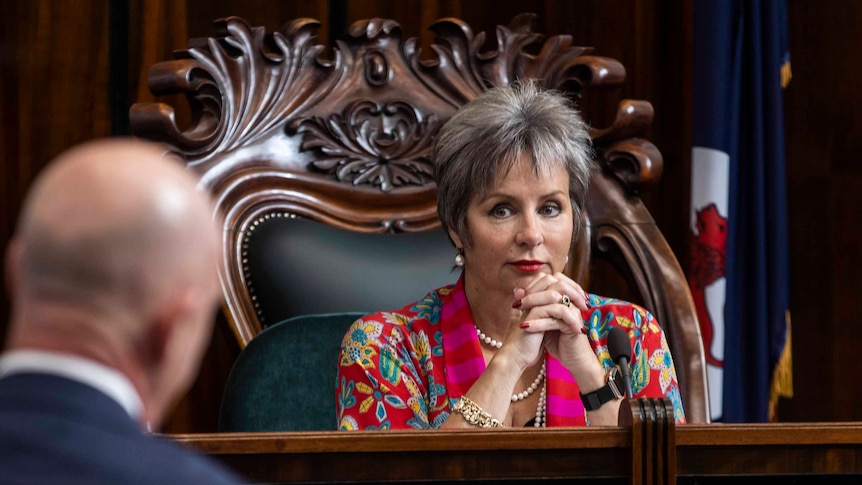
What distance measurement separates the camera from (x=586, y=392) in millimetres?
2320

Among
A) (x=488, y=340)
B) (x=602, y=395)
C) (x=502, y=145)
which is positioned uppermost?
(x=502, y=145)

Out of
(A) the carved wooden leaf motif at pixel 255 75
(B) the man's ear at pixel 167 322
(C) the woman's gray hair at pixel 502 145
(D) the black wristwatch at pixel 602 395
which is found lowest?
(B) the man's ear at pixel 167 322

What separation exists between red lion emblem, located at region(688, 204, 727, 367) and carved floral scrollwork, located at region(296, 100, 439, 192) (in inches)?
34.7

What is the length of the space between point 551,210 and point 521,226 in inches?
3.3

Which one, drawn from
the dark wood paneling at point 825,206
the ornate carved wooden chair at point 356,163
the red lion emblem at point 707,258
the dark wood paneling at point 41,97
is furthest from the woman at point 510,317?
the dark wood paneling at point 41,97

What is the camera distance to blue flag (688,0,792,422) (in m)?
3.38

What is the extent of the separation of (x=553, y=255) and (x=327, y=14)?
155 centimetres

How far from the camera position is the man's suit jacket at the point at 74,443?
72cm

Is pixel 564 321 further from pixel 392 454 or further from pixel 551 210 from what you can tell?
pixel 392 454

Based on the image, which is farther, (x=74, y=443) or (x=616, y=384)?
(x=616, y=384)

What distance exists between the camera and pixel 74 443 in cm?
73

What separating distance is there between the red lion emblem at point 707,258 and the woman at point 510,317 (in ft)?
2.77

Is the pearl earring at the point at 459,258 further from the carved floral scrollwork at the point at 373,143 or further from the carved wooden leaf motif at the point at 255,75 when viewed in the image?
the carved wooden leaf motif at the point at 255,75

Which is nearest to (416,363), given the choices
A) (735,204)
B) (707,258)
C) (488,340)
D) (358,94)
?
(488,340)
